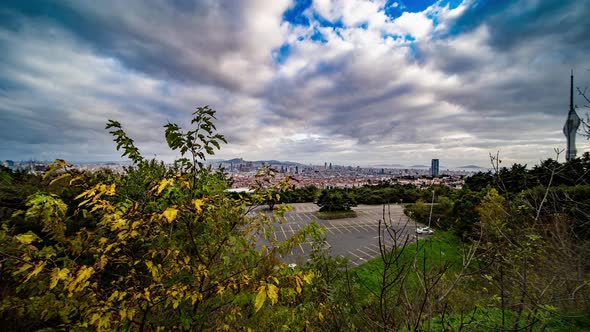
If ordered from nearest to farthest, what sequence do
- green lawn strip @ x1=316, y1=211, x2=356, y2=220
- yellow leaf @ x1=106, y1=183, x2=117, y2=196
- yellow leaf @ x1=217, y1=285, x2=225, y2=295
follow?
yellow leaf @ x1=106, y1=183, x2=117, y2=196
yellow leaf @ x1=217, y1=285, x2=225, y2=295
green lawn strip @ x1=316, y1=211, x2=356, y2=220

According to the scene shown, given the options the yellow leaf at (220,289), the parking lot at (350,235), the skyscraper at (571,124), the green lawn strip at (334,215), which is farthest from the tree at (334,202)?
the yellow leaf at (220,289)

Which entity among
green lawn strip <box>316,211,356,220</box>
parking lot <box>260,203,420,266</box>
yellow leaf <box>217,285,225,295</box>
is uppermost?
yellow leaf <box>217,285,225,295</box>

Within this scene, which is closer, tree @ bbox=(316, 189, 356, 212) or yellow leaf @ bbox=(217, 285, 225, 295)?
yellow leaf @ bbox=(217, 285, 225, 295)

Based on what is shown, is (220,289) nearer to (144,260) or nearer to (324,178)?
(144,260)

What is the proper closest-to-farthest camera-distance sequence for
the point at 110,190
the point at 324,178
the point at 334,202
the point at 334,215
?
the point at 110,190 < the point at 334,215 < the point at 334,202 < the point at 324,178

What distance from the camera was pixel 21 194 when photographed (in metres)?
3.99

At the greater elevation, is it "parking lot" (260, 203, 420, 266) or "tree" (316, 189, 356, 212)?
"tree" (316, 189, 356, 212)

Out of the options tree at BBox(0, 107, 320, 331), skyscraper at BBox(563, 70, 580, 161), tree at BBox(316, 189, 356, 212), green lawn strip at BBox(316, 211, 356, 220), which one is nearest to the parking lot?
green lawn strip at BBox(316, 211, 356, 220)

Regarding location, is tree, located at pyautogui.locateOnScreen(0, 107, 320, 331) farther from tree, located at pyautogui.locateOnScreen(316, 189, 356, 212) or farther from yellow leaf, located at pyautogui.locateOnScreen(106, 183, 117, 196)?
tree, located at pyautogui.locateOnScreen(316, 189, 356, 212)

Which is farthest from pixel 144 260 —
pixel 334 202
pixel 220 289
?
pixel 334 202

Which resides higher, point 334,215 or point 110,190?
point 110,190

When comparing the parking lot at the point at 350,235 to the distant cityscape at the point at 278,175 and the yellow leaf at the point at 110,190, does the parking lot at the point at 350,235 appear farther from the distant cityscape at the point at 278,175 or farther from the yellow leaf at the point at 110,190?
the yellow leaf at the point at 110,190

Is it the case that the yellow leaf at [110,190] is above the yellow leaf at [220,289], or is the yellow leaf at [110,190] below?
above

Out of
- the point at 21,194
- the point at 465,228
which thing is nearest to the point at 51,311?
the point at 21,194
